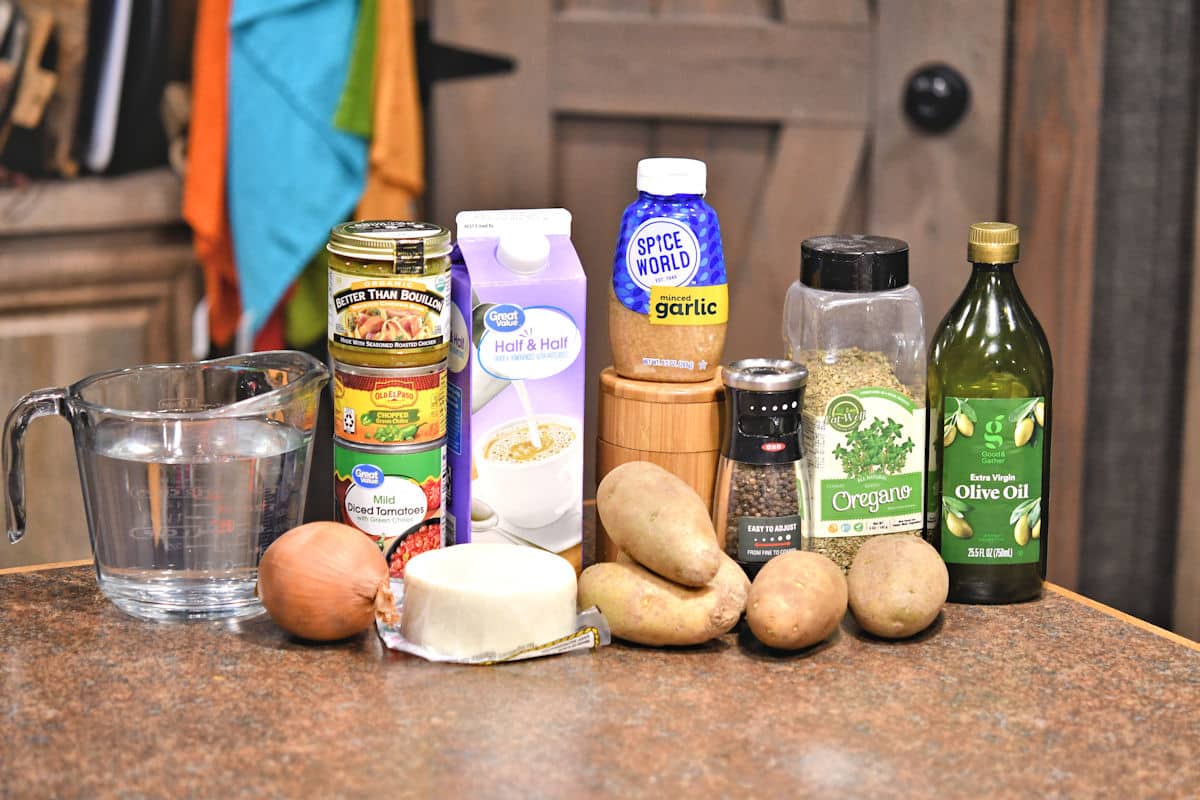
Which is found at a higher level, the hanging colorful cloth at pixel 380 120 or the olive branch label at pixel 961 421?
the hanging colorful cloth at pixel 380 120

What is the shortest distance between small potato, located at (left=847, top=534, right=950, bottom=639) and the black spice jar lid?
190 millimetres

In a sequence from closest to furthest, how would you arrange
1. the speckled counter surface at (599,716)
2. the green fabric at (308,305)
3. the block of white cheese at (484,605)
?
the speckled counter surface at (599,716) → the block of white cheese at (484,605) → the green fabric at (308,305)

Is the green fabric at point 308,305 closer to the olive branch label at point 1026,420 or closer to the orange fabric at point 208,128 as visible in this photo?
the orange fabric at point 208,128

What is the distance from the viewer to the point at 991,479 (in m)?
1.04

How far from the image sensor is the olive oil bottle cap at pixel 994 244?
3.40ft

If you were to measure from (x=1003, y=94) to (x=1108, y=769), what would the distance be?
1401 mm

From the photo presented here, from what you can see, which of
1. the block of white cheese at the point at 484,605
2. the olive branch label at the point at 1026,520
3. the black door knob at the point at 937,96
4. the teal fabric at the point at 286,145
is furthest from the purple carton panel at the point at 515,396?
the black door knob at the point at 937,96

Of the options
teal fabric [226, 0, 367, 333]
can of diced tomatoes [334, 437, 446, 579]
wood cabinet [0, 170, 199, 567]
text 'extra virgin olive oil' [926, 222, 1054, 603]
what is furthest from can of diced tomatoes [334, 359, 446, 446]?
wood cabinet [0, 170, 199, 567]

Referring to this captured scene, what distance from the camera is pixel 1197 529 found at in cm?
209

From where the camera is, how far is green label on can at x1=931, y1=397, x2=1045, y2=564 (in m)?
1.04

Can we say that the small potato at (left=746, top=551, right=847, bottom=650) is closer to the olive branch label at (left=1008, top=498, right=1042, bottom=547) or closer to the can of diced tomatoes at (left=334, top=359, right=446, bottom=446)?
the olive branch label at (left=1008, top=498, right=1042, bottom=547)

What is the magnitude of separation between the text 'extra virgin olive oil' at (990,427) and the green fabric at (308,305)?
1.15m

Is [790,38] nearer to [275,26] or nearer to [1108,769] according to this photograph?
[275,26]

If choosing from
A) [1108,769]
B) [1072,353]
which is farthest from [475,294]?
[1072,353]
